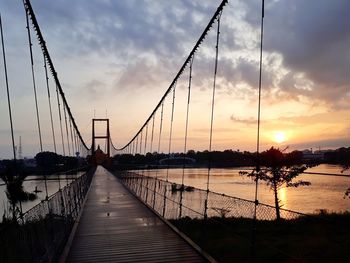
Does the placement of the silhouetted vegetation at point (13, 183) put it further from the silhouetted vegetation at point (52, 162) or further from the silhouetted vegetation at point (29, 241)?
the silhouetted vegetation at point (29, 241)

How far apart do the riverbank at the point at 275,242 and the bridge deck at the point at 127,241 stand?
1.13 meters

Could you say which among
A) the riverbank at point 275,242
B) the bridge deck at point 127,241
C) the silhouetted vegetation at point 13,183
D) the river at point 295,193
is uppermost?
the silhouetted vegetation at point 13,183

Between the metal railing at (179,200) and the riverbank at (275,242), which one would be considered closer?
the metal railing at (179,200)

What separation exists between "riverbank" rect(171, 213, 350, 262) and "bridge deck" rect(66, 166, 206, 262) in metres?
1.13

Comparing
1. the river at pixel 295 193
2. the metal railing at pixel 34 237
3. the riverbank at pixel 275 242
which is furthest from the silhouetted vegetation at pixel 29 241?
the river at pixel 295 193

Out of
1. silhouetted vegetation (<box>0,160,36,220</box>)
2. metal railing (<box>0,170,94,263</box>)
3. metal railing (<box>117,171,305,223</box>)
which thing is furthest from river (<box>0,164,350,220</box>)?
metal railing (<box>0,170,94,263</box>)

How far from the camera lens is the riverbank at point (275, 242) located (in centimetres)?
1057

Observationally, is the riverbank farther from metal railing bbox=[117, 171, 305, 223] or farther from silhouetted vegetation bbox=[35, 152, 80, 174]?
silhouetted vegetation bbox=[35, 152, 80, 174]

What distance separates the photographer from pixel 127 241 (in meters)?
6.84

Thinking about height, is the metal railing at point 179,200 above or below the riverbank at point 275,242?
above

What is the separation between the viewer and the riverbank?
10.6 metres

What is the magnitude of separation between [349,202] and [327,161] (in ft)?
72.7

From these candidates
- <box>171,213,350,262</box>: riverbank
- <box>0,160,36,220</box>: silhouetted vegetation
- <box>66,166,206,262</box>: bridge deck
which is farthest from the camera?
<box>171,213,350,262</box>: riverbank

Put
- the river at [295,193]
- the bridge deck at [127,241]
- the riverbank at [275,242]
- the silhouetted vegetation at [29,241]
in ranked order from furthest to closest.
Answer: the river at [295,193], the riverbank at [275,242], the bridge deck at [127,241], the silhouetted vegetation at [29,241]
